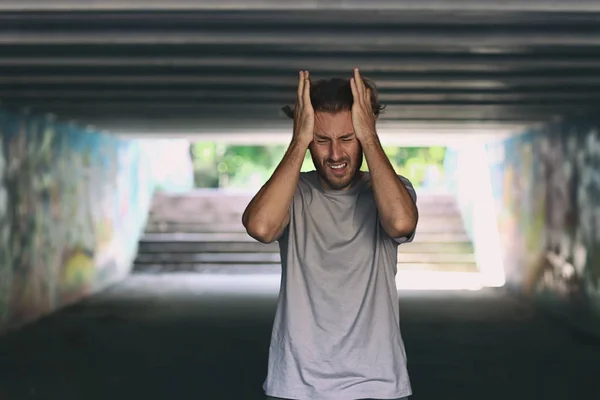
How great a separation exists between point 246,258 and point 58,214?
661 centimetres

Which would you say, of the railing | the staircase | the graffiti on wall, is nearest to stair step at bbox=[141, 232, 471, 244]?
the staircase

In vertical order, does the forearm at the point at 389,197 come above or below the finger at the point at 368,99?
below

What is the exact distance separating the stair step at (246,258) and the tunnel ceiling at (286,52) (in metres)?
8.14

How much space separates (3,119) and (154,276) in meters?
7.83

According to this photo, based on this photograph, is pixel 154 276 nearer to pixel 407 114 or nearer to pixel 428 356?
pixel 407 114

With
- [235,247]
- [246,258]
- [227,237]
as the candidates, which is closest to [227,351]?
[246,258]

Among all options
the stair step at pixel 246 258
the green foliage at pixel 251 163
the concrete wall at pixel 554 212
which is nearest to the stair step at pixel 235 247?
the stair step at pixel 246 258

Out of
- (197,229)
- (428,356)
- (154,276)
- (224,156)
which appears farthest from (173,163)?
(428,356)

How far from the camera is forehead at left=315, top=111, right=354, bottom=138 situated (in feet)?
9.78

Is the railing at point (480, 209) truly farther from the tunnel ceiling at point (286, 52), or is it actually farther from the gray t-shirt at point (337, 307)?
the gray t-shirt at point (337, 307)

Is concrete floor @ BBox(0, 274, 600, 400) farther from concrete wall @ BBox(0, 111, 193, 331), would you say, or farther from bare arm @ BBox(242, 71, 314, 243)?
bare arm @ BBox(242, 71, 314, 243)

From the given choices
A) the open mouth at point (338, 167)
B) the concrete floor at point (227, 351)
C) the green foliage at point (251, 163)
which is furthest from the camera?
the green foliage at point (251, 163)

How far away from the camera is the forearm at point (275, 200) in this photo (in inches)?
117

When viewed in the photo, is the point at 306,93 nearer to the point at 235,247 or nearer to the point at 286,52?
the point at 286,52
